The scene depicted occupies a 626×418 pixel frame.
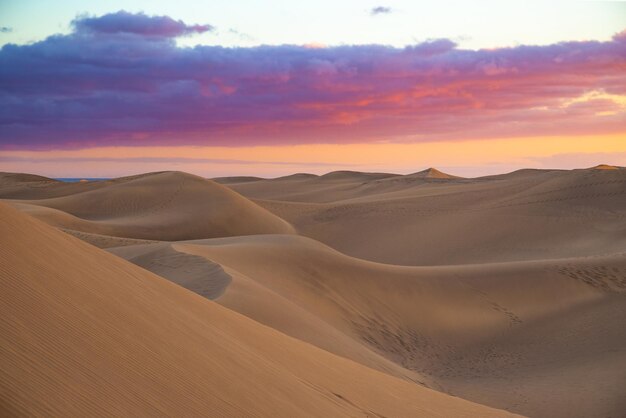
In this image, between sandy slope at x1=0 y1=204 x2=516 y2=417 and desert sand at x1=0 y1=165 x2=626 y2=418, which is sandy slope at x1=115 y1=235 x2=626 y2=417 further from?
sandy slope at x1=0 y1=204 x2=516 y2=417

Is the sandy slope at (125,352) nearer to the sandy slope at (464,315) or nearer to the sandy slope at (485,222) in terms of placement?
the sandy slope at (464,315)

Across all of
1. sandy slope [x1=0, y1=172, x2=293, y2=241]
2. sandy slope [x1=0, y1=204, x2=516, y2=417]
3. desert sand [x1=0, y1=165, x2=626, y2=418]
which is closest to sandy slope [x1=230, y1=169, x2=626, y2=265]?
desert sand [x1=0, y1=165, x2=626, y2=418]

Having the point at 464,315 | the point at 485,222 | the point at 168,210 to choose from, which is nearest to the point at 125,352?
the point at 464,315

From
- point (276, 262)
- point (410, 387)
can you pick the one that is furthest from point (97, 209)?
point (410, 387)

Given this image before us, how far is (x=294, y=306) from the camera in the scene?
40.2ft

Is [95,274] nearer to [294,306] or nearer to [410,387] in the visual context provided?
[410,387]

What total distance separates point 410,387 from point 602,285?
11689 mm

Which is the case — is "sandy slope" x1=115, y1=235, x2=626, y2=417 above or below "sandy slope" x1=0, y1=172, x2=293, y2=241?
below

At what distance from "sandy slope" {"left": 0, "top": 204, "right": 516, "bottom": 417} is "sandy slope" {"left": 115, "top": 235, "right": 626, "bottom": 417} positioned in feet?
13.4

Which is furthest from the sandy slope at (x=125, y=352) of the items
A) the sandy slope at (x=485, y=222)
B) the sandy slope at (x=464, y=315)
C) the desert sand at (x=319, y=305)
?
the sandy slope at (x=485, y=222)

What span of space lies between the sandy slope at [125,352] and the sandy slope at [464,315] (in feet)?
13.4

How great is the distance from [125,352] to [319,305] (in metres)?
10.6

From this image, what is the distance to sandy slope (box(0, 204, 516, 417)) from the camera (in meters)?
3.86

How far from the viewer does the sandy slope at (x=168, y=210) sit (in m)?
29.5
